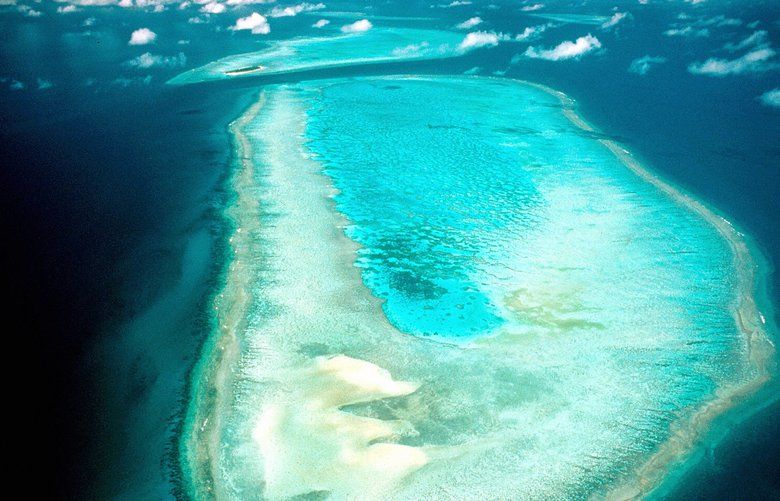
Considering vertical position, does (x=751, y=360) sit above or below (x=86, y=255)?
below

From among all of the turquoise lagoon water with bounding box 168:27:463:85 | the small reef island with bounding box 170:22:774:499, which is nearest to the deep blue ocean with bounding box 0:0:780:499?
the small reef island with bounding box 170:22:774:499

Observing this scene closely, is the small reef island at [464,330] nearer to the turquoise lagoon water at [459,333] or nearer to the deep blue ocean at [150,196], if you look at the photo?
the turquoise lagoon water at [459,333]

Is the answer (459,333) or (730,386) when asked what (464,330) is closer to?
(459,333)

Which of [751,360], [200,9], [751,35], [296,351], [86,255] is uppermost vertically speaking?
[200,9]

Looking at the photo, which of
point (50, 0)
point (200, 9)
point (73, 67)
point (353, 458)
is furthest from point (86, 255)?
point (50, 0)

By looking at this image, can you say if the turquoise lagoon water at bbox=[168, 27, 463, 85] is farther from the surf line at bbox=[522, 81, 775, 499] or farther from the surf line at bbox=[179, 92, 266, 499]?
the surf line at bbox=[522, 81, 775, 499]

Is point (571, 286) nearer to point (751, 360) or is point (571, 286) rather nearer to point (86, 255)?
point (751, 360)
